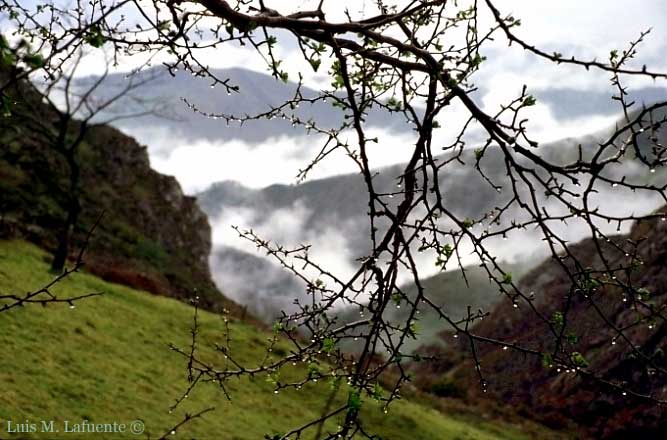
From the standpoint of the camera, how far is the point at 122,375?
595 inches

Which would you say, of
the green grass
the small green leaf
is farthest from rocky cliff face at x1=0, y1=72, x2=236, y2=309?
the small green leaf

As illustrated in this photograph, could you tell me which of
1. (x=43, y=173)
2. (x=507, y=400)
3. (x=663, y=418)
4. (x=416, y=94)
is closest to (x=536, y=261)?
(x=507, y=400)

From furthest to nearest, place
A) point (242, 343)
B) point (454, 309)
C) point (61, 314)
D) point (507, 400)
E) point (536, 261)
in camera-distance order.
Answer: point (536, 261) → point (454, 309) → point (507, 400) → point (242, 343) → point (61, 314)

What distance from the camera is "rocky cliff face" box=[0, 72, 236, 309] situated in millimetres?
32219

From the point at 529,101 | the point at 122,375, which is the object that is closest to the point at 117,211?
the point at 122,375

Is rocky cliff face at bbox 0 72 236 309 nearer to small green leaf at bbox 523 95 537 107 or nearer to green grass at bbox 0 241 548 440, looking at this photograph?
green grass at bbox 0 241 548 440

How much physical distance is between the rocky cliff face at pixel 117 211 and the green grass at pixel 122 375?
5.37 metres

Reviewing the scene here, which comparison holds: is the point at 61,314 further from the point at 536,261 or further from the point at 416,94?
the point at 536,261

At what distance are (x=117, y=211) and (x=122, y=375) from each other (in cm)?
4016

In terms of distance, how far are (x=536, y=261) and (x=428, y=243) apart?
13841cm

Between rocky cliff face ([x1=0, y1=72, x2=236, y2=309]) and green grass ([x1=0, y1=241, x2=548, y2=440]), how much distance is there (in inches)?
211

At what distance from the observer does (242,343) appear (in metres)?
24.1

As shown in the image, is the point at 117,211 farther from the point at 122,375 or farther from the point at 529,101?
the point at 529,101

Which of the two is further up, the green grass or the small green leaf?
the small green leaf
